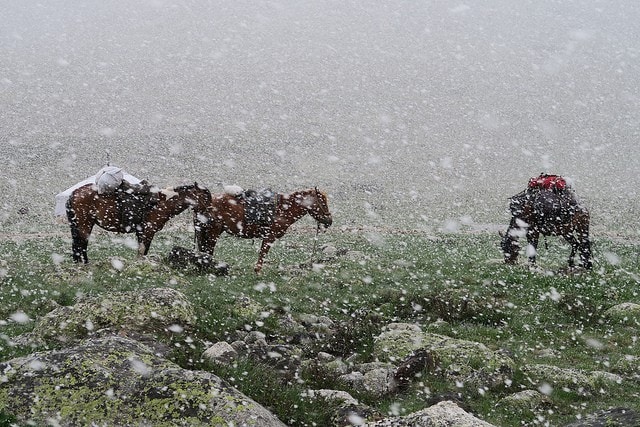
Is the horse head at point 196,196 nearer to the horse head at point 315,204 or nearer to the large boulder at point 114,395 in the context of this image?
the horse head at point 315,204

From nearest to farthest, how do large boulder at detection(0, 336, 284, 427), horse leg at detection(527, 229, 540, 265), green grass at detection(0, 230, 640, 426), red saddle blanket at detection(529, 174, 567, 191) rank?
1. large boulder at detection(0, 336, 284, 427)
2. green grass at detection(0, 230, 640, 426)
3. red saddle blanket at detection(529, 174, 567, 191)
4. horse leg at detection(527, 229, 540, 265)

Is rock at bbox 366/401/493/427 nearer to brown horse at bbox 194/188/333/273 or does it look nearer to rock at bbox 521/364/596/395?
rock at bbox 521/364/596/395

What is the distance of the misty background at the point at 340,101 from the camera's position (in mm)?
47656

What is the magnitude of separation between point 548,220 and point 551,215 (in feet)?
0.65

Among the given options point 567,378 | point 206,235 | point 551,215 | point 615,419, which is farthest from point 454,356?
point 206,235

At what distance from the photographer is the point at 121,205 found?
54.2 feet

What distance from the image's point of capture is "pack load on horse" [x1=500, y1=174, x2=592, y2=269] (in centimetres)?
1695

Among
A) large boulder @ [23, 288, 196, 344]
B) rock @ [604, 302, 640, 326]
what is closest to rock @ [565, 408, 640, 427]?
large boulder @ [23, 288, 196, 344]

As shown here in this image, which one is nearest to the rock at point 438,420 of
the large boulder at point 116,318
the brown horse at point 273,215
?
the large boulder at point 116,318

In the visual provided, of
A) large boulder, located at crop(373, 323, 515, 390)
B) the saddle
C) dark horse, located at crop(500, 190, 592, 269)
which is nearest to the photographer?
large boulder, located at crop(373, 323, 515, 390)

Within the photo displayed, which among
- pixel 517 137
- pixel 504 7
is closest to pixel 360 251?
pixel 517 137

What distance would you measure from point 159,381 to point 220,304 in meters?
5.64

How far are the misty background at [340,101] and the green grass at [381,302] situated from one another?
15.0m

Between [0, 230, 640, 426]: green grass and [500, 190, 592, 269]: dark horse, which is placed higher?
[500, 190, 592, 269]: dark horse
